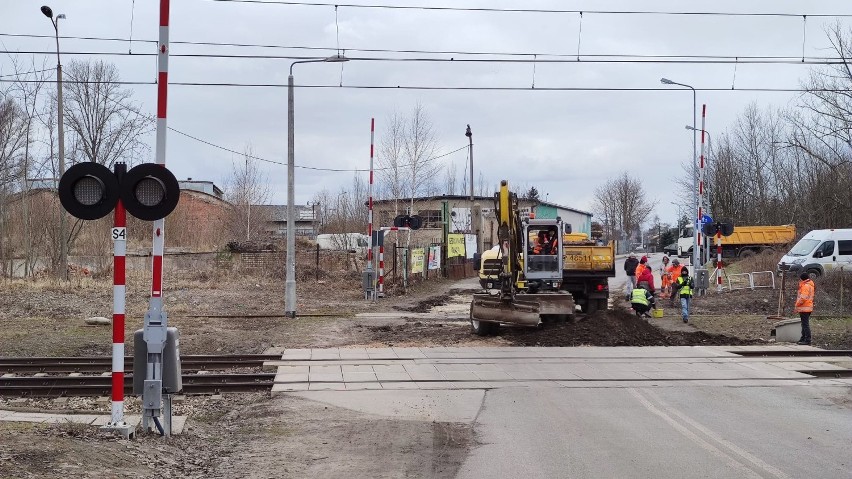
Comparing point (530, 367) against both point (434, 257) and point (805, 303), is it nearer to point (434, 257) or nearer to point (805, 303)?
point (805, 303)

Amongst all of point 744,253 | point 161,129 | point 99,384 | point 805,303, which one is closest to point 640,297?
point 805,303

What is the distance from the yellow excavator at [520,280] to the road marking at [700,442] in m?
6.68

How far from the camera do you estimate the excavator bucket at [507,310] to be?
59.7ft

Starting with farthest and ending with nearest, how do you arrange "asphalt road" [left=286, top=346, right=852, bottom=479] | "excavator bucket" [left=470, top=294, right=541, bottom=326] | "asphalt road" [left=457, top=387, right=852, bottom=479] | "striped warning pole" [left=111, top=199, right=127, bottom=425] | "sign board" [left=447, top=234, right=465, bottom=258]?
"sign board" [left=447, top=234, right=465, bottom=258] < "excavator bucket" [left=470, top=294, right=541, bottom=326] < "striped warning pole" [left=111, top=199, right=127, bottom=425] < "asphalt road" [left=286, top=346, right=852, bottom=479] < "asphalt road" [left=457, top=387, right=852, bottom=479]

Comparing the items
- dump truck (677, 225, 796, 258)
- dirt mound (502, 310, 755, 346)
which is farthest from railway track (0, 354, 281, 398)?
dump truck (677, 225, 796, 258)

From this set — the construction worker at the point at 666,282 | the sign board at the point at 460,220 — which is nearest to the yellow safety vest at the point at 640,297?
the construction worker at the point at 666,282

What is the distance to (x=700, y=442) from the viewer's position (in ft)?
28.8

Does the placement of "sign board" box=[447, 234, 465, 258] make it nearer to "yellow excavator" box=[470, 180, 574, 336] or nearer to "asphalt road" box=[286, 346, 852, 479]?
"yellow excavator" box=[470, 180, 574, 336]

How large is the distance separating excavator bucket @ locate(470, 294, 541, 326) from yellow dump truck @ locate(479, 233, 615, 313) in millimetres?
3611

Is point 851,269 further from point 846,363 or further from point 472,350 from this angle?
point 472,350

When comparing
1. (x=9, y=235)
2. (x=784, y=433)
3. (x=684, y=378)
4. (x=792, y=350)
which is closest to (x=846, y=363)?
(x=792, y=350)

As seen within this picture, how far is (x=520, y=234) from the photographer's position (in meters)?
19.7

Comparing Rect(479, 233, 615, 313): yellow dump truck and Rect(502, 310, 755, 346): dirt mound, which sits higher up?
Rect(479, 233, 615, 313): yellow dump truck

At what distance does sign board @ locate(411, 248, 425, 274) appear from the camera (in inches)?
1438
